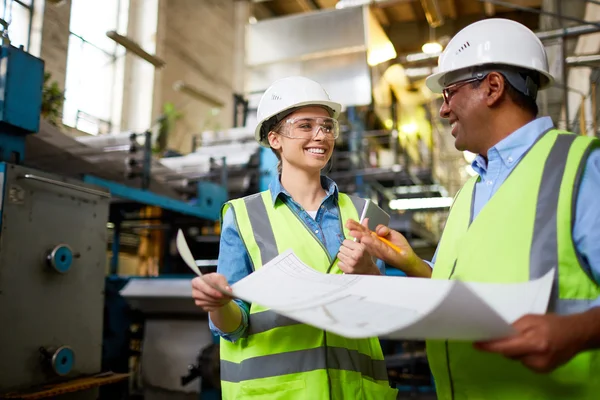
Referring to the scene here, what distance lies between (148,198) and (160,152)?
120 inches

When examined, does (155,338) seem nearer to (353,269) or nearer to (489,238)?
(353,269)

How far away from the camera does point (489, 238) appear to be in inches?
45.5

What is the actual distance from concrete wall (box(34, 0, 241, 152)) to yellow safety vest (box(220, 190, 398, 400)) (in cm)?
760

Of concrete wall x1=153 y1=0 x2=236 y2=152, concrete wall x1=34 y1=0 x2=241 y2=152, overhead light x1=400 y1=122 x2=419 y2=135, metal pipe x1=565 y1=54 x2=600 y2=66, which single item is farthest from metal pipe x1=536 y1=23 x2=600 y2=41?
overhead light x1=400 y1=122 x2=419 y2=135

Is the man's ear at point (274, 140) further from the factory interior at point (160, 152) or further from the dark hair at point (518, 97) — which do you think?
the dark hair at point (518, 97)

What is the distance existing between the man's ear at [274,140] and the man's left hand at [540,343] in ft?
4.12

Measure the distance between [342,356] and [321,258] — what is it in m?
0.32

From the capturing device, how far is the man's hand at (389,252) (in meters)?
1.44

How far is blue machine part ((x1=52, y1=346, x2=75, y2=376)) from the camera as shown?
9.70 feet

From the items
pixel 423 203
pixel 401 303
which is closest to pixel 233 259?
pixel 401 303

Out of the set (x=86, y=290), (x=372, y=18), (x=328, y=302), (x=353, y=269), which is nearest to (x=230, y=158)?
(x=86, y=290)

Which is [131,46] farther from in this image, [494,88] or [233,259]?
[494,88]

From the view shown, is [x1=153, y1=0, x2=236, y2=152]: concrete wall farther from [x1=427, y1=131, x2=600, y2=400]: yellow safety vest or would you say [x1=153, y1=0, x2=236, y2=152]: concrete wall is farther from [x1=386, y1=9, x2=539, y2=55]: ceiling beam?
[x1=427, y1=131, x2=600, y2=400]: yellow safety vest

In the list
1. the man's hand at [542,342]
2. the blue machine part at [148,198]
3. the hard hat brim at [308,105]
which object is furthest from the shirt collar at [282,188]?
the blue machine part at [148,198]
